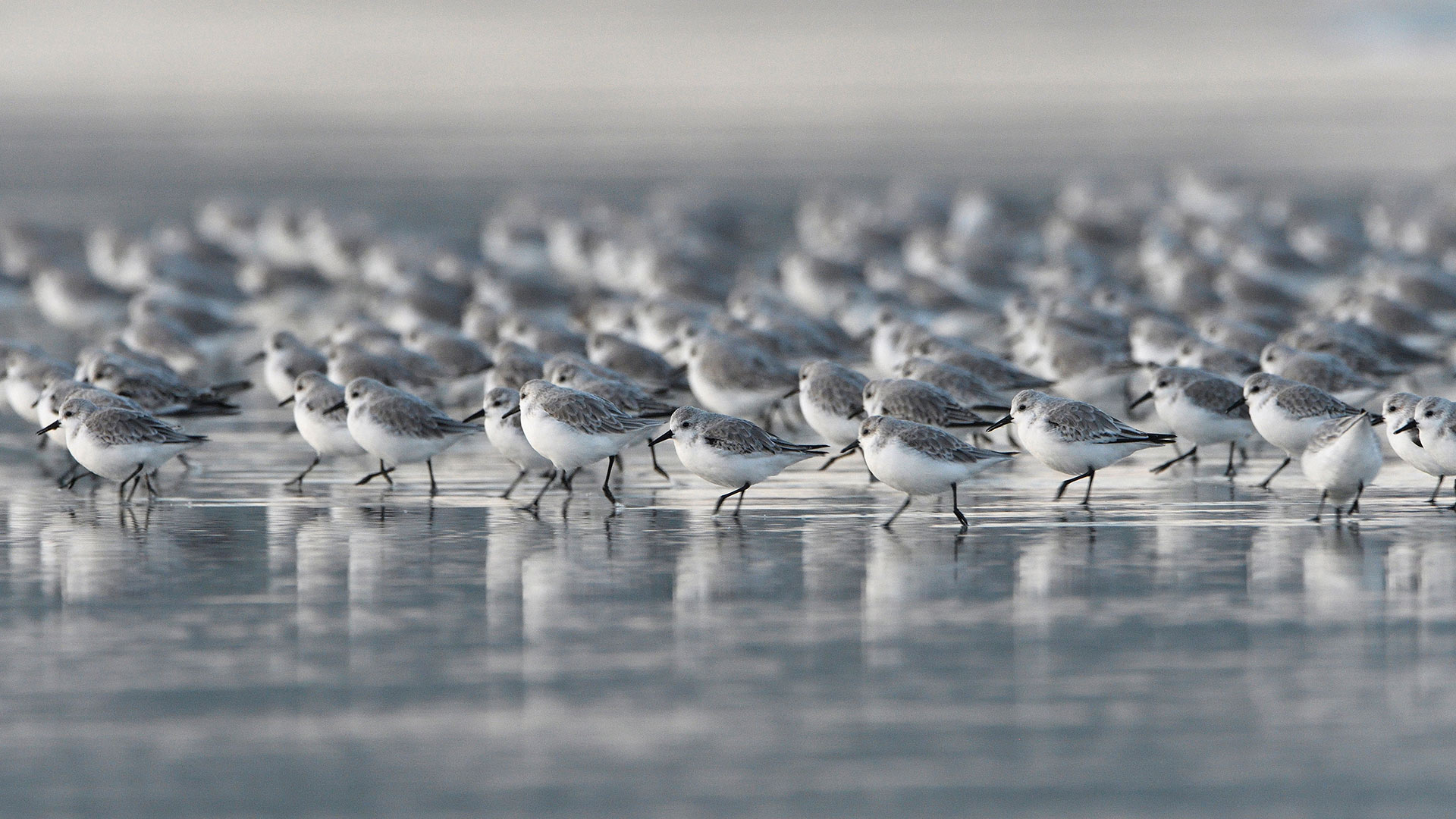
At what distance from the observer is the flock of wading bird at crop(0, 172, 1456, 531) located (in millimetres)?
11703

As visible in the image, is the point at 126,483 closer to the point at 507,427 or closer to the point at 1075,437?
the point at 507,427

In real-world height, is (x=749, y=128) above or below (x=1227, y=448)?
above

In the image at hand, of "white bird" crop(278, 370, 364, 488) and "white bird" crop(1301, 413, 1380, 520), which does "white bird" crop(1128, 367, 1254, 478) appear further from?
"white bird" crop(278, 370, 364, 488)

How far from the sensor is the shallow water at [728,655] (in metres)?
6.96

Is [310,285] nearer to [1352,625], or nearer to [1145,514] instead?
[1145,514]

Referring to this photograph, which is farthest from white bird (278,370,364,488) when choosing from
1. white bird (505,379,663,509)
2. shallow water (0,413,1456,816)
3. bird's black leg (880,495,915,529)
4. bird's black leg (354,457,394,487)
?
bird's black leg (880,495,915,529)

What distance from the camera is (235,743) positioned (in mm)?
7383

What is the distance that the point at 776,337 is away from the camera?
1577cm

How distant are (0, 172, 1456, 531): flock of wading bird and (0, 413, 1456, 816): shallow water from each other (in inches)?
17.3

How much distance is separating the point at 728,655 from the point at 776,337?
24.4 ft

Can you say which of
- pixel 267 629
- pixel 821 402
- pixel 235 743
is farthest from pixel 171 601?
pixel 821 402

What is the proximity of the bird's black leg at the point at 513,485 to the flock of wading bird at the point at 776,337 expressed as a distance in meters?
0.03

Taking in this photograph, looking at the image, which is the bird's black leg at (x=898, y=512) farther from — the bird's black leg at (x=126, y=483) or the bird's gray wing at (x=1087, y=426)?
the bird's black leg at (x=126, y=483)

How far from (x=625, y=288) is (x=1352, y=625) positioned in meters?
14.0
